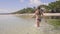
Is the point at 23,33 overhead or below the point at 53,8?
overhead

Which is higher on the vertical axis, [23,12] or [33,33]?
[33,33]

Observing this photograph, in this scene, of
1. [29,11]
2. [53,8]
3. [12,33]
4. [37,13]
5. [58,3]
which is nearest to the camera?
[12,33]

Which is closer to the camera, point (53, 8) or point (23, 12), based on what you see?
point (53, 8)

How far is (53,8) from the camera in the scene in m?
36.9

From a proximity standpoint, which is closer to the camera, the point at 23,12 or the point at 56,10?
the point at 56,10

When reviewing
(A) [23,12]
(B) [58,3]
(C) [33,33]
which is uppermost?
(C) [33,33]

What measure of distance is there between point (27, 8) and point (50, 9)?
20.7 ft

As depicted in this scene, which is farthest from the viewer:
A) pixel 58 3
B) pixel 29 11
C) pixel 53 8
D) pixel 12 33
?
pixel 29 11

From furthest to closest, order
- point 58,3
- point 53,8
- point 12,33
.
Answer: point 53,8 < point 58,3 < point 12,33

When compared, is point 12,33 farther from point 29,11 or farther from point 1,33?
point 29,11

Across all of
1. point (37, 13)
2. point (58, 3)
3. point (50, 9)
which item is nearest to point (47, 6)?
point (50, 9)

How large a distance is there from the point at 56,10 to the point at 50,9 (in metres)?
2.29

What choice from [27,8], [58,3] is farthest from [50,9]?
[27,8]

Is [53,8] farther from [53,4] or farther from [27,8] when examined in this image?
[27,8]
